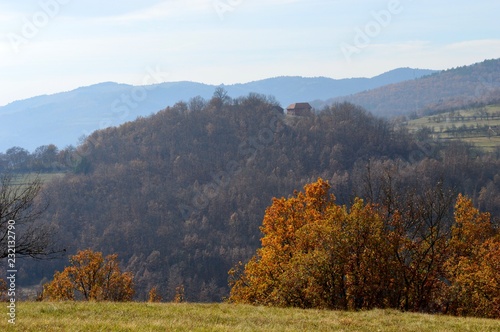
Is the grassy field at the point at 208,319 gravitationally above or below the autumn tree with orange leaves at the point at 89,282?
above

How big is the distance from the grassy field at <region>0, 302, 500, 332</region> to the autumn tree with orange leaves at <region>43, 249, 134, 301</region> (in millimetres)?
19760

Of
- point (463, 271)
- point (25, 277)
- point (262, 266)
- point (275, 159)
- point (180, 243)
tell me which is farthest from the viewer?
point (275, 159)

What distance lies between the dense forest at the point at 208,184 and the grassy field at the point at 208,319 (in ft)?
268

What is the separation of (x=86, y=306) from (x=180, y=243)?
12054cm

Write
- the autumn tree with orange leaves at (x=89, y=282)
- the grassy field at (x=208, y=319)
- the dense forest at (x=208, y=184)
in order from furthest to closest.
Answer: the dense forest at (x=208, y=184) → the autumn tree with orange leaves at (x=89, y=282) → the grassy field at (x=208, y=319)

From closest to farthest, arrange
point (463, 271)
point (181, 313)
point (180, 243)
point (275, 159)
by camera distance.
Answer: point (181, 313) < point (463, 271) < point (180, 243) < point (275, 159)

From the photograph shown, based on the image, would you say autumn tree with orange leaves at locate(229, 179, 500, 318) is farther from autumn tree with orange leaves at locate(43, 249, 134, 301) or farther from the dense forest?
the dense forest

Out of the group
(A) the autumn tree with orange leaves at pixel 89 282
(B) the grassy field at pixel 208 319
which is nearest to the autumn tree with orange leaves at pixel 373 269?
(B) the grassy field at pixel 208 319

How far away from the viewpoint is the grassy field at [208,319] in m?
15.3

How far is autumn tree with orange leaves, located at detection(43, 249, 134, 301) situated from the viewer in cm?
3972

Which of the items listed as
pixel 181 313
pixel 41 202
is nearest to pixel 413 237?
pixel 181 313

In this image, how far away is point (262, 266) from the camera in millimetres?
32219

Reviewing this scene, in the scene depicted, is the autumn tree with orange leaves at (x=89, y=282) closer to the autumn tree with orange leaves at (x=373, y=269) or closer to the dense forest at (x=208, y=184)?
the autumn tree with orange leaves at (x=373, y=269)

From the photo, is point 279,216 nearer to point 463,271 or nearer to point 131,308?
point 463,271
